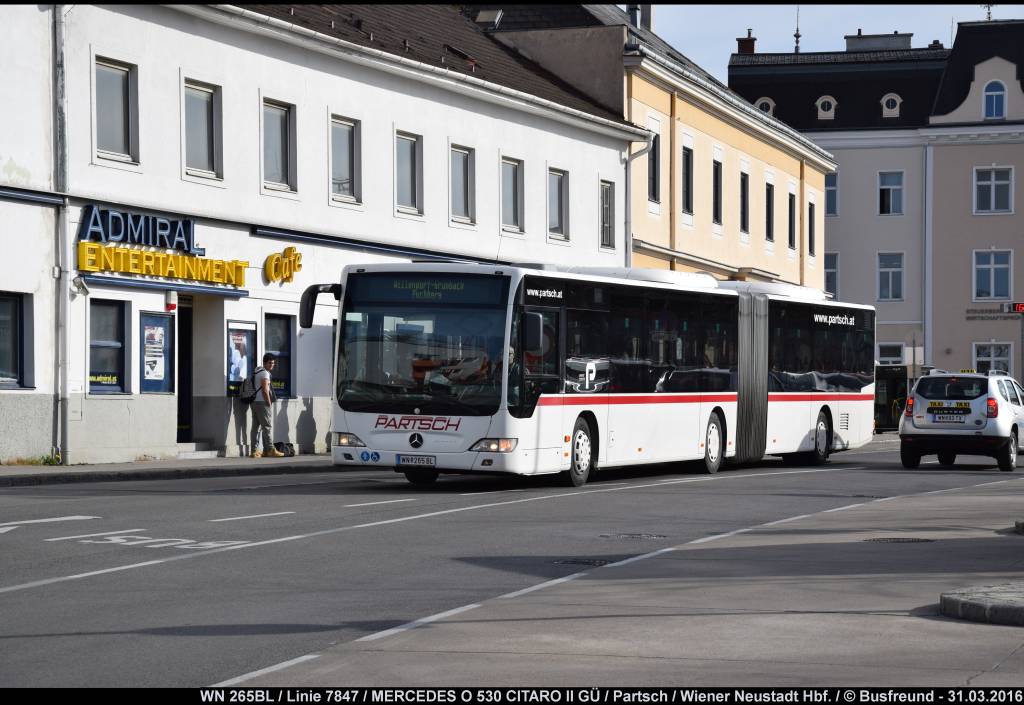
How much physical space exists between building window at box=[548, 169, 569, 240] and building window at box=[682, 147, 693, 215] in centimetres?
804

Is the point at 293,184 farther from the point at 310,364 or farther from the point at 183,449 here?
the point at 183,449

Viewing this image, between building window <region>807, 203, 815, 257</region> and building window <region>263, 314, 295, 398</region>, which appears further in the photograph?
building window <region>807, 203, 815, 257</region>

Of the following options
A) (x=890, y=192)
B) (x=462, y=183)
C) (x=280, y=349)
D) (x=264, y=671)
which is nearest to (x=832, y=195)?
(x=890, y=192)

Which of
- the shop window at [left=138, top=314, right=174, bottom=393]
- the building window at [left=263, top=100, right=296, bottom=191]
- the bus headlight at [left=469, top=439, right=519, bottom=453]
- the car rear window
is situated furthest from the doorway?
the car rear window

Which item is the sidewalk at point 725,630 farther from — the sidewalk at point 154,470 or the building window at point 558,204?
the building window at point 558,204

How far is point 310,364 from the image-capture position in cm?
3372

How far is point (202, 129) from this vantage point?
3083 cm

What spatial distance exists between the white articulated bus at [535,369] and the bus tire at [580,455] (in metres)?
0.03

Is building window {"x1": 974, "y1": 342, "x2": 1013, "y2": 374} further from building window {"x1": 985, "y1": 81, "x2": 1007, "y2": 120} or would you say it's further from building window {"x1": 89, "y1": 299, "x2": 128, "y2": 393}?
building window {"x1": 89, "y1": 299, "x2": 128, "y2": 393}

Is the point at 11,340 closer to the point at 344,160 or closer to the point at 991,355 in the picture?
the point at 344,160

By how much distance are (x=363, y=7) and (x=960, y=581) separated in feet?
97.3

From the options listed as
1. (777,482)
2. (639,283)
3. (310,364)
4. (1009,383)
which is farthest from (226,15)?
(1009,383)

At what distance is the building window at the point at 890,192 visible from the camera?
251 feet

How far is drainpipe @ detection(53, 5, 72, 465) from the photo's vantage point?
1049 inches
